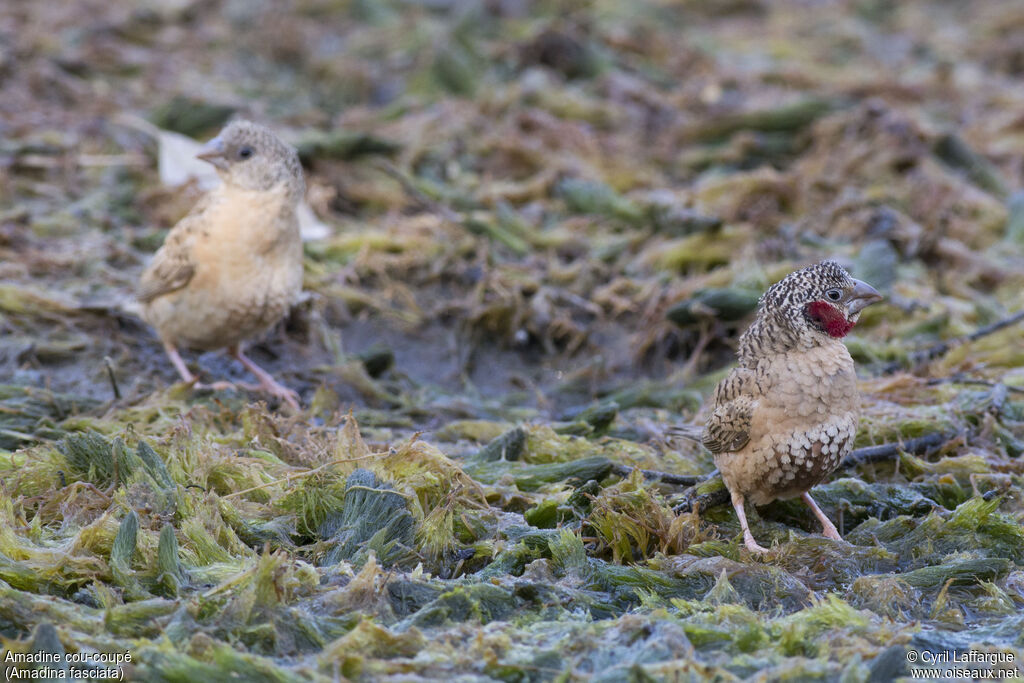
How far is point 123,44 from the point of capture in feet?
32.7

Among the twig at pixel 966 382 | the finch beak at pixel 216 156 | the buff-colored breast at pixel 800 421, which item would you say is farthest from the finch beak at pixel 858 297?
the finch beak at pixel 216 156

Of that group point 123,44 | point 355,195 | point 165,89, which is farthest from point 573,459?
point 123,44

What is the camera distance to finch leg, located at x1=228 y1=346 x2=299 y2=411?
5.39m

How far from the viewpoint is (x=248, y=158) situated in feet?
17.8

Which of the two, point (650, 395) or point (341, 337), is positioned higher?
point (650, 395)

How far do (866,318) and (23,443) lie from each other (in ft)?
13.6

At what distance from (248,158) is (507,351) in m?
1.79

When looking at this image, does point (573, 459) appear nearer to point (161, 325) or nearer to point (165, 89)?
point (161, 325)

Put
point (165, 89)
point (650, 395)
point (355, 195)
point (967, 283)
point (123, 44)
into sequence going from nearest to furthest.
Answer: point (650, 395)
point (967, 283)
point (355, 195)
point (165, 89)
point (123, 44)

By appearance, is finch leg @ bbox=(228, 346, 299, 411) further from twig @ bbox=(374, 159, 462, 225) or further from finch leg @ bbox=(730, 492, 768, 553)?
finch leg @ bbox=(730, 492, 768, 553)

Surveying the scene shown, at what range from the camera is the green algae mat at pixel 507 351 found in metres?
3.16

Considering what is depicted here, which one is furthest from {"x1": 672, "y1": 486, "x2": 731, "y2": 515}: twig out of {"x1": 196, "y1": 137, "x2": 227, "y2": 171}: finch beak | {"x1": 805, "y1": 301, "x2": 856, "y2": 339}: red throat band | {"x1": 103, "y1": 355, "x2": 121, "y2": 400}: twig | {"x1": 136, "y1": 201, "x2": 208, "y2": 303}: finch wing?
{"x1": 196, "y1": 137, "x2": 227, "y2": 171}: finch beak

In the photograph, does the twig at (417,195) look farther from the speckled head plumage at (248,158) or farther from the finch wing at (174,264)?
the finch wing at (174,264)

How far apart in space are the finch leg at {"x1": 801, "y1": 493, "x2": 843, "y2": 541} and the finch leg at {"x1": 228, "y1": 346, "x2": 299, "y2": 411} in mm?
A: 2278
